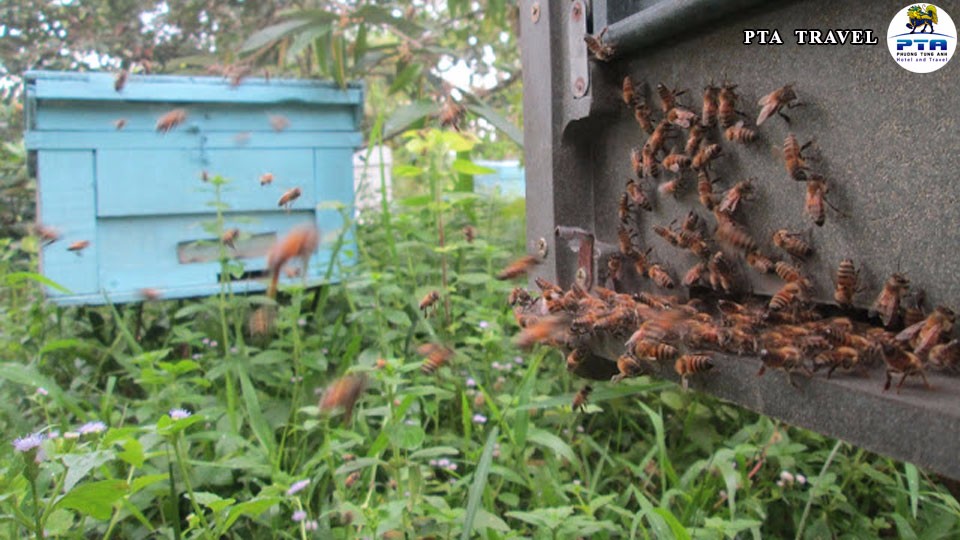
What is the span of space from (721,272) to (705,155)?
18cm

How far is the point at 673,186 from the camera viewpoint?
4.54 feet

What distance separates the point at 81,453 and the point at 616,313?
1.03 metres

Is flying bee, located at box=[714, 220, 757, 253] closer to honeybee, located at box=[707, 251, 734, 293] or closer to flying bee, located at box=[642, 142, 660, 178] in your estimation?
honeybee, located at box=[707, 251, 734, 293]

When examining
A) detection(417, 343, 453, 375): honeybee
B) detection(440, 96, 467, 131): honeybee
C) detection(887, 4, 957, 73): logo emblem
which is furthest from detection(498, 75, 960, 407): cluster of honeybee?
detection(440, 96, 467, 131): honeybee

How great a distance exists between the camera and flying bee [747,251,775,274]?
1.21 meters

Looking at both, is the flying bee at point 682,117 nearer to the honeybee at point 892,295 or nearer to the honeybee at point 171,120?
the honeybee at point 892,295

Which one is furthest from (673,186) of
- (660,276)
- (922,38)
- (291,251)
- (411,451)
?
(291,251)

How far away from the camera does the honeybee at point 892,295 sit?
1004 millimetres

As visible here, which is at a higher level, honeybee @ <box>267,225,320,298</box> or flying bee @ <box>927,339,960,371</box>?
honeybee @ <box>267,225,320,298</box>

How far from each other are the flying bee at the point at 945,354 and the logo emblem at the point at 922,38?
0.31m

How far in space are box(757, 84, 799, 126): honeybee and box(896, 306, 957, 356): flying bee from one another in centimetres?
34

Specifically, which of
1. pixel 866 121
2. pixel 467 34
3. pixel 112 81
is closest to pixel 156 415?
pixel 112 81

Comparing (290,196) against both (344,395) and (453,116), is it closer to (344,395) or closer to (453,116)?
(453,116)

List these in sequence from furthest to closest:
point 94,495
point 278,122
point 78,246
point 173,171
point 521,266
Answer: point 278,122, point 173,171, point 78,246, point 521,266, point 94,495
